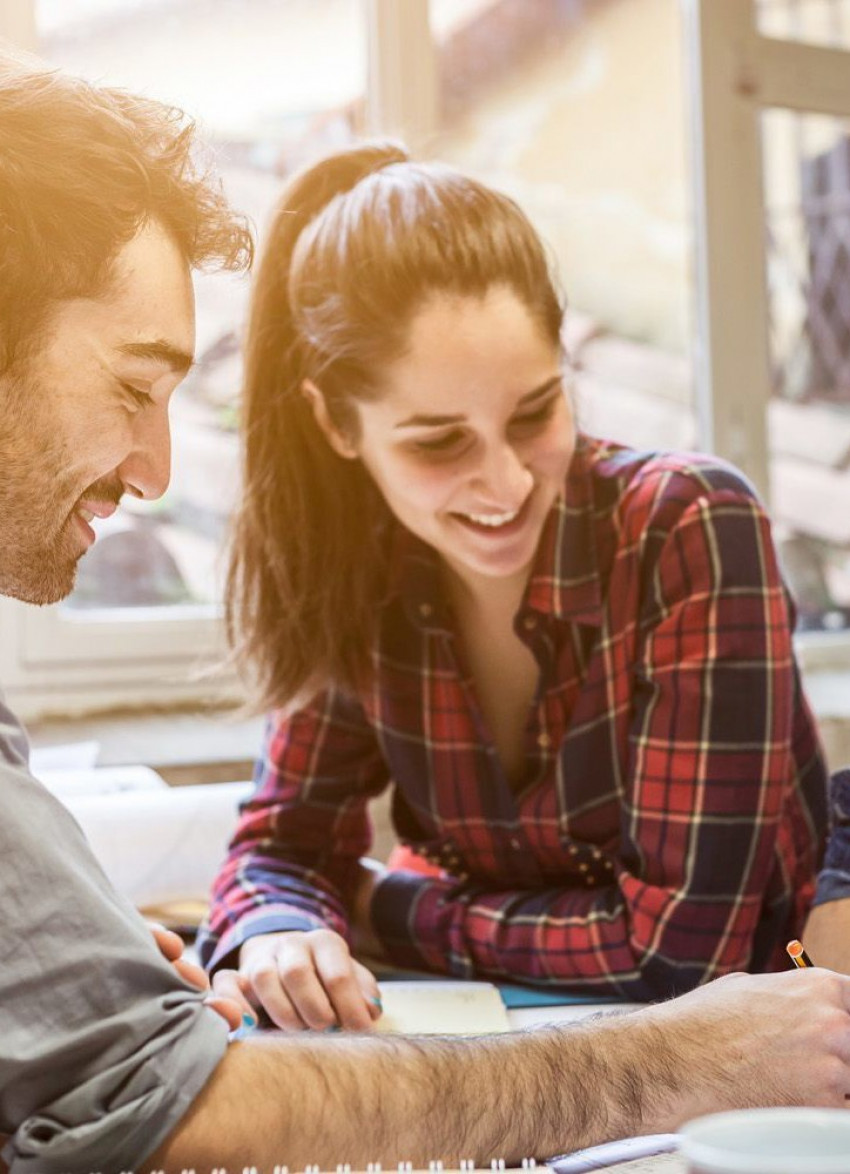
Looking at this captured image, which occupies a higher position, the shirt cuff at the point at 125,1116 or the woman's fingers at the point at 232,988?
the shirt cuff at the point at 125,1116

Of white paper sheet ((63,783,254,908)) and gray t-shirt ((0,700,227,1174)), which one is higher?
gray t-shirt ((0,700,227,1174))

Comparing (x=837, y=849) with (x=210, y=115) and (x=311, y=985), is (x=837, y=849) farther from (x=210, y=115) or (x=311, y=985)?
(x=210, y=115)

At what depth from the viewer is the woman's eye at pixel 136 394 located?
3.02ft

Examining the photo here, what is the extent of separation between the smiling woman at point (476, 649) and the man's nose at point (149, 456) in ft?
1.09

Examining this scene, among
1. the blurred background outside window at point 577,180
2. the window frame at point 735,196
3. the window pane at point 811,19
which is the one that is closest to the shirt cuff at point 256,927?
the blurred background outside window at point 577,180

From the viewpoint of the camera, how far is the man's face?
2.85ft

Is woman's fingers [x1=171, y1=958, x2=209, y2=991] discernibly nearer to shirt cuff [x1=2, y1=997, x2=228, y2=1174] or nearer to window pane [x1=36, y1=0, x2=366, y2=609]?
shirt cuff [x1=2, y1=997, x2=228, y2=1174]

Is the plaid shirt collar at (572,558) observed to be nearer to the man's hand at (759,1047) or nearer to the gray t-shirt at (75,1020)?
the man's hand at (759,1047)

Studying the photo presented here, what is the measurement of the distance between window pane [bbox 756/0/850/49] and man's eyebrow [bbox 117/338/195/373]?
2160 millimetres

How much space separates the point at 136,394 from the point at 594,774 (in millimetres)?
593

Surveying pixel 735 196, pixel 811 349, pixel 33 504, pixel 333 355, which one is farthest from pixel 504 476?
pixel 811 349

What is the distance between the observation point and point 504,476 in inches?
50.0

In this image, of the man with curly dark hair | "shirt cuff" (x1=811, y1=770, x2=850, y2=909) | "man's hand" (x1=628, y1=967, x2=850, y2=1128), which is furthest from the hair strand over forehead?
"shirt cuff" (x1=811, y1=770, x2=850, y2=909)

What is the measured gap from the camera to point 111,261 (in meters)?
0.89
